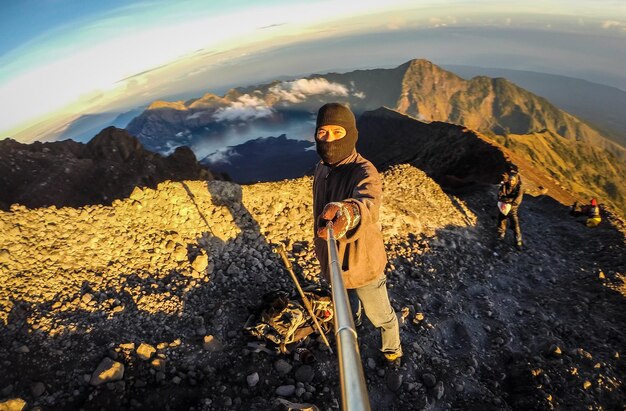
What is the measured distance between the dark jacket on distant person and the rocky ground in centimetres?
175

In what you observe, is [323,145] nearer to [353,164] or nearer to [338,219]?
[353,164]

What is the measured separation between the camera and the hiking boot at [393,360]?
516cm

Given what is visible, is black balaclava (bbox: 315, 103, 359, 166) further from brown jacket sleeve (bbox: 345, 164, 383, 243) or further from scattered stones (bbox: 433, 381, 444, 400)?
scattered stones (bbox: 433, 381, 444, 400)

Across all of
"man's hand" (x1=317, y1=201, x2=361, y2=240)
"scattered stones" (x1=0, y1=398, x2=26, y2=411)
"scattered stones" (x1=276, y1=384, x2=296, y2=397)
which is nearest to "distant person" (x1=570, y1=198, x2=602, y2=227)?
"scattered stones" (x1=276, y1=384, x2=296, y2=397)

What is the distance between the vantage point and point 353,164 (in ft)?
11.9

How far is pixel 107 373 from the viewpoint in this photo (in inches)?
174

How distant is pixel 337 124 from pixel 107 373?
4406mm

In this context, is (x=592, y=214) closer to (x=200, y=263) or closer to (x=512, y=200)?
(x=512, y=200)

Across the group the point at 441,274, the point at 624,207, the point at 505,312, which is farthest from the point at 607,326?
the point at 624,207

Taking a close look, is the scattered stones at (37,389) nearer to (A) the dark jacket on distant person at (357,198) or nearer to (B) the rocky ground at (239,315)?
(B) the rocky ground at (239,315)

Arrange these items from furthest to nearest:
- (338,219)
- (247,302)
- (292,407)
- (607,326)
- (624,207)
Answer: (624,207) < (607,326) < (247,302) < (292,407) < (338,219)

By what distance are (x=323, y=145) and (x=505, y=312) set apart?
648 cm

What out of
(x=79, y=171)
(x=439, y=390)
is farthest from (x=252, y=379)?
(x=79, y=171)

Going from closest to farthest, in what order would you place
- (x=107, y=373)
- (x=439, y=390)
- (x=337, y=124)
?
(x=337, y=124) → (x=107, y=373) → (x=439, y=390)
